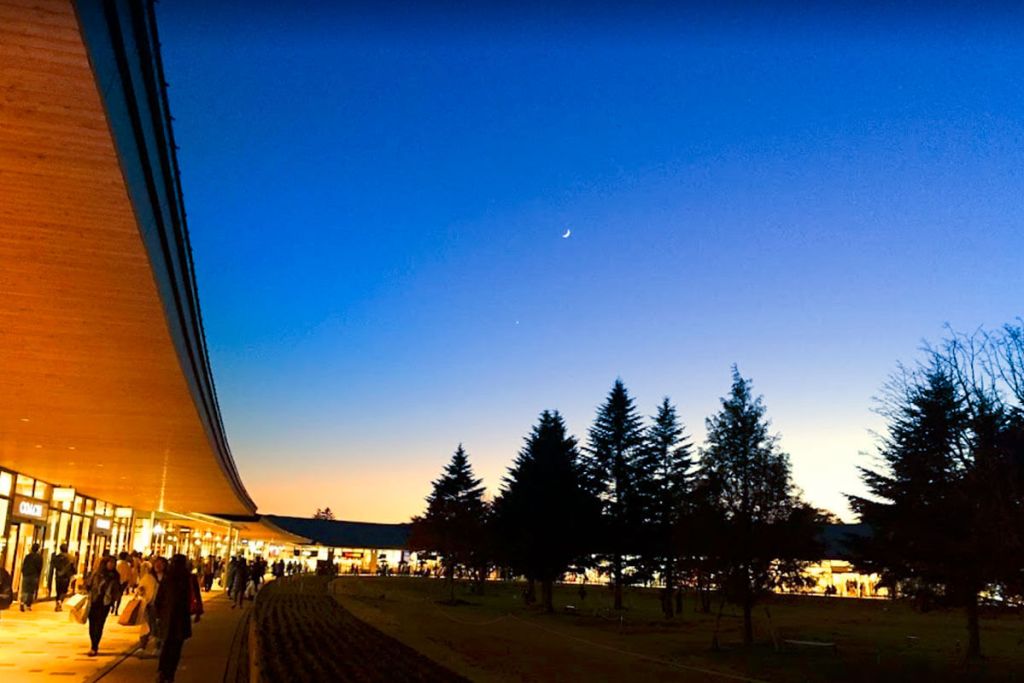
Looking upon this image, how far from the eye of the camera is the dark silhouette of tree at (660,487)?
157 feet

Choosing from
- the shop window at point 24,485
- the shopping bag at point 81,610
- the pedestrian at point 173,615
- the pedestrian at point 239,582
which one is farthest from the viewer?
the pedestrian at point 239,582

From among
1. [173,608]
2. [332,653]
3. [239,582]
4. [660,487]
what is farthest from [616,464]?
[173,608]

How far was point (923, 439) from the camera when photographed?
76.9 feet

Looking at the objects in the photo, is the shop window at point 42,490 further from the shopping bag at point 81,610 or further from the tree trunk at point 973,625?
the tree trunk at point 973,625

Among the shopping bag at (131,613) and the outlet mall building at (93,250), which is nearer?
the outlet mall building at (93,250)

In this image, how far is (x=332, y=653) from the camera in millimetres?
18953

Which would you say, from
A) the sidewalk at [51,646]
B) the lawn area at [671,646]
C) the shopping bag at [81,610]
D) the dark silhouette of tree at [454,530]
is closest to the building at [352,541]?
the dark silhouette of tree at [454,530]

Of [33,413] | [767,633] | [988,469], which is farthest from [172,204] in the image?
[767,633]

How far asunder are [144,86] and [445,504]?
180 ft

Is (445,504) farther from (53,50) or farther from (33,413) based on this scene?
(53,50)

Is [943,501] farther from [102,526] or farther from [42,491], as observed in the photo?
[102,526]

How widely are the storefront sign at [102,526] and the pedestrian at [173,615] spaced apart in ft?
106

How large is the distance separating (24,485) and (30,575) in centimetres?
648

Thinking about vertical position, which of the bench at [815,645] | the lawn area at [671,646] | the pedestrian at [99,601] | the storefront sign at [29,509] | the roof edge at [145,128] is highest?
the roof edge at [145,128]
